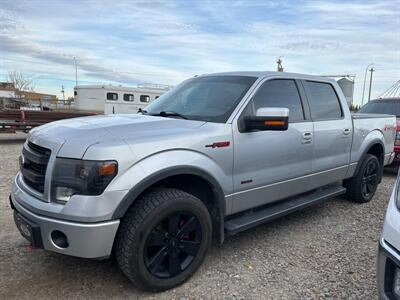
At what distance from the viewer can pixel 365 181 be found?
5.46 metres

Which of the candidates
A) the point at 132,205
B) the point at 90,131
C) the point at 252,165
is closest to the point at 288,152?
the point at 252,165

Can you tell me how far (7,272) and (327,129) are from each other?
12.4 feet

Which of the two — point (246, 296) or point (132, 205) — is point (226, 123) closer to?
point (132, 205)

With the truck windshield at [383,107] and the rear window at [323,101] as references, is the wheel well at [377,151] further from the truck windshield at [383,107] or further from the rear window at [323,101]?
the truck windshield at [383,107]

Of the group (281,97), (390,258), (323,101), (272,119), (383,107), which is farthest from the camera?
(383,107)

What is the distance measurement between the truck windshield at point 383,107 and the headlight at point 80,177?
7.85 meters

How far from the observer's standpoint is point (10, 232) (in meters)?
4.00

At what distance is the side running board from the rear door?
0.16m

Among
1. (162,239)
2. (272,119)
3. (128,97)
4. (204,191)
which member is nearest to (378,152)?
(272,119)

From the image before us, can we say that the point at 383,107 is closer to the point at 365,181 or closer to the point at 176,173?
the point at 365,181

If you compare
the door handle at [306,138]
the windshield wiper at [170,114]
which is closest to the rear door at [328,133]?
the door handle at [306,138]

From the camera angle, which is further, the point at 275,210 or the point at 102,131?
the point at 275,210

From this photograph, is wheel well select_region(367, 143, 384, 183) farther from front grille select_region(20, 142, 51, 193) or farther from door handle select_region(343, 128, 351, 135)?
front grille select_region(20, 142, 51, 193)

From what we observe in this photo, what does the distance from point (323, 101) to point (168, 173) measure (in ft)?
8.98
